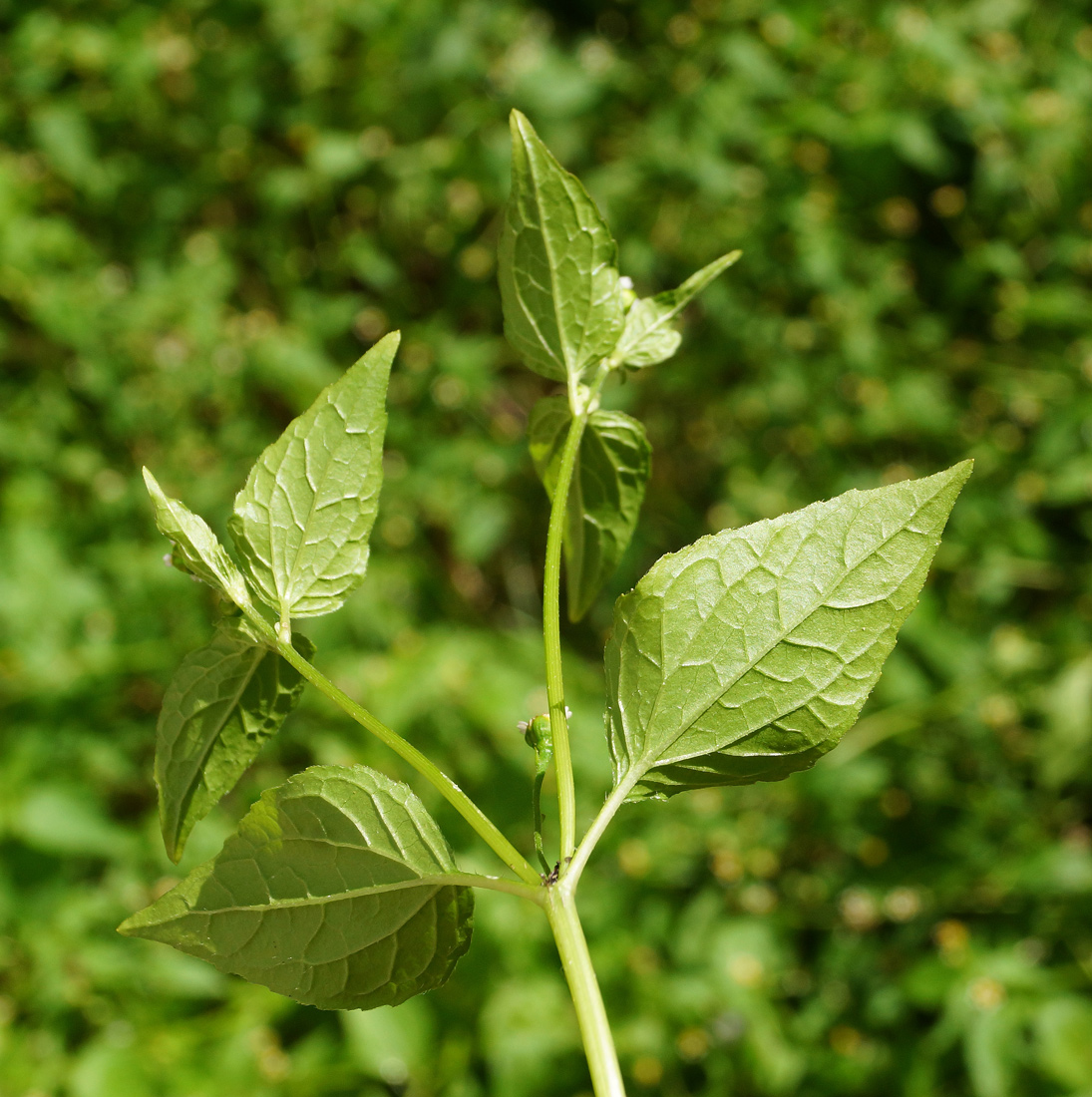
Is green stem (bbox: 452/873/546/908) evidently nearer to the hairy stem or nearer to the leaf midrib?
the hairy stem

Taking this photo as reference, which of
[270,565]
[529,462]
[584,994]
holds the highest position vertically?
[270,565]

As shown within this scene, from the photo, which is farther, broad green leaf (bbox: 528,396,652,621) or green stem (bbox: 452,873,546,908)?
broad green leaf (bbox: 528,396,652,621)

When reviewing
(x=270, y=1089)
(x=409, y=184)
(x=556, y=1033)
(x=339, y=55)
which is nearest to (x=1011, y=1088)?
(x=556, y=1033)

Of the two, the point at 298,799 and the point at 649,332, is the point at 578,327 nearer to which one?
the point at 649,332

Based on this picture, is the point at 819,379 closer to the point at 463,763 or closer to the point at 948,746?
the point at 948,746

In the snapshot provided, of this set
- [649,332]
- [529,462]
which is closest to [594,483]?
[649,332]

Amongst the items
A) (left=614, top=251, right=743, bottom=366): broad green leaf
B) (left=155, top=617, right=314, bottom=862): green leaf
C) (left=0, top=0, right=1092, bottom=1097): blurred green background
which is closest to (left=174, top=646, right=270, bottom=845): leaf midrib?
(left=155, top=617, right=314, bottom=862): green leaf
